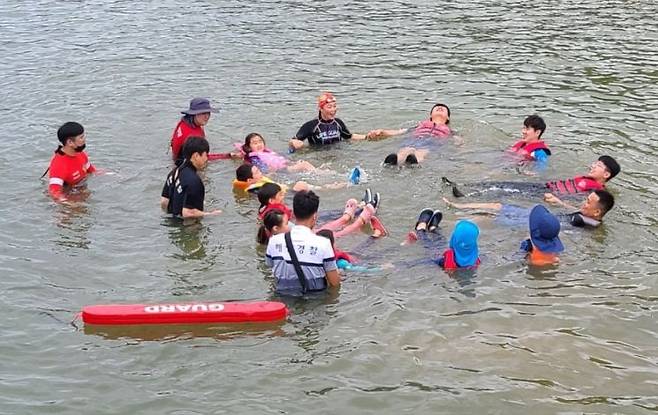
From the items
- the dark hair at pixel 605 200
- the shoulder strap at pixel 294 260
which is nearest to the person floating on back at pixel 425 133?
the dark hair at pixel 605 200

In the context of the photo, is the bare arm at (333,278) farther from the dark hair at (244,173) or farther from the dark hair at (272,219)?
the dark hair at (244,173)

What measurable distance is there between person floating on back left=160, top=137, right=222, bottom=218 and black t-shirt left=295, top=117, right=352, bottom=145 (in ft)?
12.0

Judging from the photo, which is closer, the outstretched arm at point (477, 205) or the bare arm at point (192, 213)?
the bare arm at point (192, 213)

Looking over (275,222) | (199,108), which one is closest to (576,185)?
(275,222)

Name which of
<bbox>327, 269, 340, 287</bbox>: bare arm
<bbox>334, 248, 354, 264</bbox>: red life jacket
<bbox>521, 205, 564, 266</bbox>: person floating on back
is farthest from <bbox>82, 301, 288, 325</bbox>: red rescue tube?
<bbox>521, 205, 564, 266</bbox>: person floating on back

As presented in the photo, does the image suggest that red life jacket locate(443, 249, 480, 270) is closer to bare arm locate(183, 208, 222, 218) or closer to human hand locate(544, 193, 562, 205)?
human hand locate(544, 193, 562, 205)

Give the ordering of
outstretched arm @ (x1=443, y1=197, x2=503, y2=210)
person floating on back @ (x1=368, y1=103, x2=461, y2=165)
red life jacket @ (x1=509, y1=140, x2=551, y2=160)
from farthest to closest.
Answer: person floating on back @ (x1=368, y1=103, x2=461, y2=165), red life jacket @ (x1=509, y1=140, x2=551, y2=160), outstretched arm @ (x1=443, y1=197, x2=503, y2=210)

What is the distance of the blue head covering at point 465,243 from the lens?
9.20 m

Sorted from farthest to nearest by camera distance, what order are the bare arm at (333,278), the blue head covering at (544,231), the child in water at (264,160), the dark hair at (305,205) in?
1. the child in water at (264,160)
2. the blue head covering at (544,231)
3. the bare arm at (333,278)
4. the dark hair at (305,205)

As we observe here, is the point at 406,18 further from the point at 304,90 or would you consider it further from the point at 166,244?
the point at 166,244

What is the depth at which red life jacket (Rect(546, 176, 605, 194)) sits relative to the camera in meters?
11.7

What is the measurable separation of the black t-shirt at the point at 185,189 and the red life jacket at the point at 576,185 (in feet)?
18.2

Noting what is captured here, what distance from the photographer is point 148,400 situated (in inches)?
285

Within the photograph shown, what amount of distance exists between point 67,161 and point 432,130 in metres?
6.70
